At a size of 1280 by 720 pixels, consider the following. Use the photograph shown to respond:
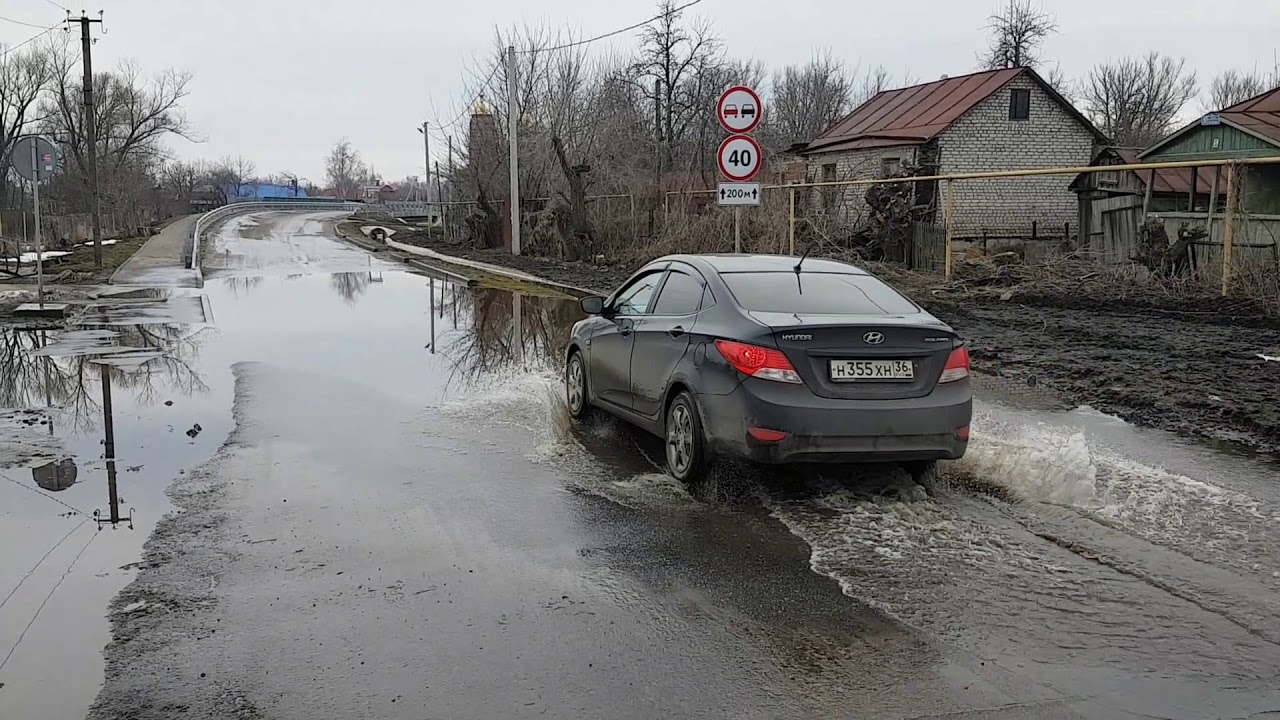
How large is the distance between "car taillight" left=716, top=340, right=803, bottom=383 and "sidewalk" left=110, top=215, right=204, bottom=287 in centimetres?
1956

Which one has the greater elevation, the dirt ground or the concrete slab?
the dirt ground

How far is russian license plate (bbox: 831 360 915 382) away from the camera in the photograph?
6051 mm

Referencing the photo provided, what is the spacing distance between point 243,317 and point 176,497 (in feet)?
36.5

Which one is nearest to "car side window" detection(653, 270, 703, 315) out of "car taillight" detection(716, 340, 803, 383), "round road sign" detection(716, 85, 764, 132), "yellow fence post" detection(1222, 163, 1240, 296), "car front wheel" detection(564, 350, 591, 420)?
"car taillight" detection(716, 340, 803, 383)

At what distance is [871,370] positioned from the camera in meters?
6.09

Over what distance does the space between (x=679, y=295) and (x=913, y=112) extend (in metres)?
33.3

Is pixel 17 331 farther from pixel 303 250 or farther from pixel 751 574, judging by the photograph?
pixel 303 250

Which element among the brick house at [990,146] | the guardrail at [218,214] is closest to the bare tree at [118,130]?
the guardrail at [218,214]

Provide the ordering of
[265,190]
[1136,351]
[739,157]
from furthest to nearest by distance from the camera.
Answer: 1. [265,190]
2. [739,157]
3. [1136,351]

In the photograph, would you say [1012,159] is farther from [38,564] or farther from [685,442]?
[38,564]

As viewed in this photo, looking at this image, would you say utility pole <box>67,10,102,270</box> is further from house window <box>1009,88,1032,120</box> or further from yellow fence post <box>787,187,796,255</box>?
house window <box>1009,88,1032,120</box>

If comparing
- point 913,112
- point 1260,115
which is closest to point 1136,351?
point 1260,115

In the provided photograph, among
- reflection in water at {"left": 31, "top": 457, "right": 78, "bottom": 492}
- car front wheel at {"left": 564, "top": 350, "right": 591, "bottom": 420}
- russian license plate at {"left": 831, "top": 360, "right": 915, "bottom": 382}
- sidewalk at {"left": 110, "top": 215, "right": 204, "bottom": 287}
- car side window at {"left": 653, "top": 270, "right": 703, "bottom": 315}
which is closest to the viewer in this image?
russian license plate at {"left": 831, "top": 360, "right": 915, "bottom": 382}

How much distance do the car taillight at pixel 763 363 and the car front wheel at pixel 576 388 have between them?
8.28 ft
